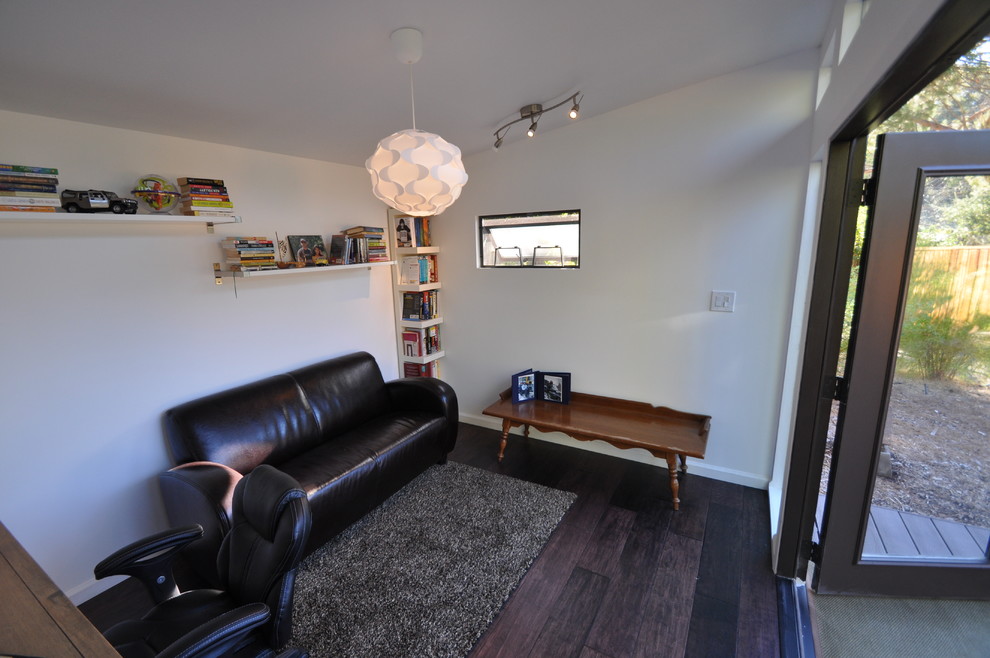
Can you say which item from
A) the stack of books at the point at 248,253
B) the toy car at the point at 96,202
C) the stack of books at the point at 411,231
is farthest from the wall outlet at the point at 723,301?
the toy car at the point at 96,202

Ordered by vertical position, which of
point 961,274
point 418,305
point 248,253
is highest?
point 248,253

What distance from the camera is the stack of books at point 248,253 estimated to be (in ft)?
7.52

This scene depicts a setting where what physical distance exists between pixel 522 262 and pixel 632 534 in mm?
1993

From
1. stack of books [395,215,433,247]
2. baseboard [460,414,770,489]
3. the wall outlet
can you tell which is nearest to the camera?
the wall outlet

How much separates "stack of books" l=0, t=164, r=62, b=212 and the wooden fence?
325 centimetres

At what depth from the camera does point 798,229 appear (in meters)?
2.27

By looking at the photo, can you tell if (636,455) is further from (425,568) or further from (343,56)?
(343,56)

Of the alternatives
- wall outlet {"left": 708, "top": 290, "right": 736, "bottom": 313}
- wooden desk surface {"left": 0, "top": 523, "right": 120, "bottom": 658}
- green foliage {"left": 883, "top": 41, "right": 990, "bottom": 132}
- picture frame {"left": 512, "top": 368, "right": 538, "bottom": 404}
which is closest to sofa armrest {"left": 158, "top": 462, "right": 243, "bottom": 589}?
wooden desk surface {"left": 0, "top": 523, "right": 120, "bottom": 658}

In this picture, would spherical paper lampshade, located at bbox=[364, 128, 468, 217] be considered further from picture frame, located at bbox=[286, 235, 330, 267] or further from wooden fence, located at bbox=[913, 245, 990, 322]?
wooden fence, located at bbox=[913, 245, 990, 322]

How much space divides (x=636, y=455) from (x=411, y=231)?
2.50m

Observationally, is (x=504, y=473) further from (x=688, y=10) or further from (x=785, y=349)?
(x=688, y=10)

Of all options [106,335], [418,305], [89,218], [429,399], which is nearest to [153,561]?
[106,335]

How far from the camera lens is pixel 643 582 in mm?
1928

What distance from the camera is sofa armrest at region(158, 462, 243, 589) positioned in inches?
68.6
